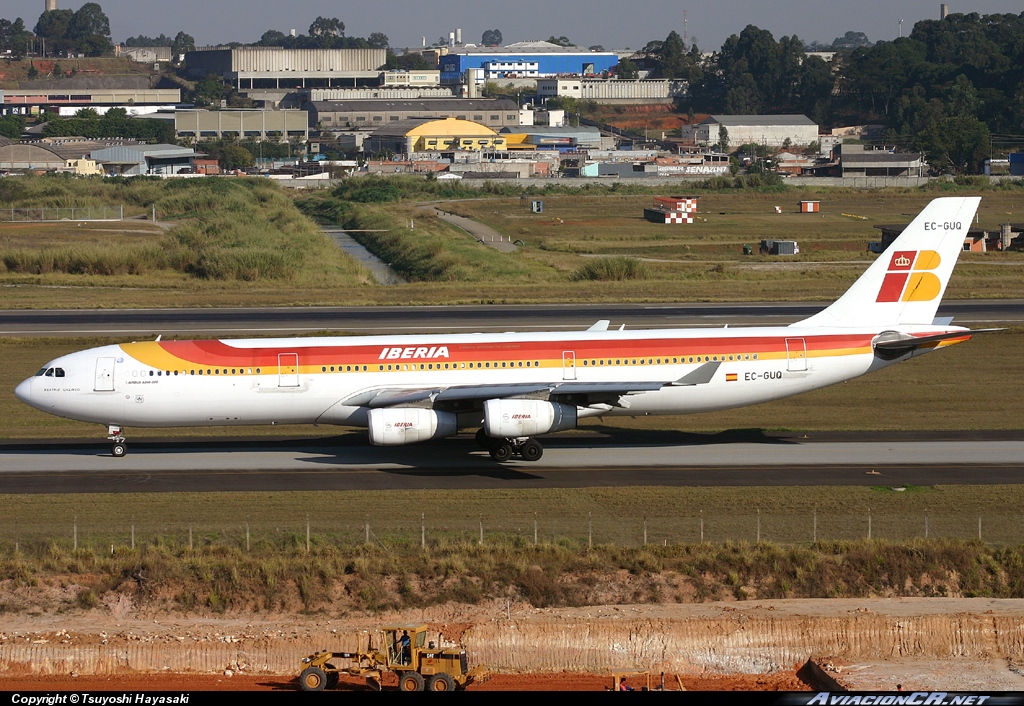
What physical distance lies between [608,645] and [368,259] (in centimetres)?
10028

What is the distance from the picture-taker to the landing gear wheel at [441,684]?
23.0m

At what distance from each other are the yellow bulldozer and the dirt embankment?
1259mm

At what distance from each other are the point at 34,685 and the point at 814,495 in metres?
23.1

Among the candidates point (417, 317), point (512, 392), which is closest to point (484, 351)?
point (512, 392)

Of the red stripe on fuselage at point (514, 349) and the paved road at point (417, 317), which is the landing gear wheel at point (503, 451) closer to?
the red stripe on fuselage at point (514, 349)

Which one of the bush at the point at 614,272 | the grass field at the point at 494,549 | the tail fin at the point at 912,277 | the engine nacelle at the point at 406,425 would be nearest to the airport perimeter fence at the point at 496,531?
the grass field at the point at 494,549

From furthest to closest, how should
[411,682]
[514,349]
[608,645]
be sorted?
[514,349] → [608,645] → [411,682]

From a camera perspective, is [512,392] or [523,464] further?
[523,464]

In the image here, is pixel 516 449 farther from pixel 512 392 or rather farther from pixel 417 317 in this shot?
pixel 417 317

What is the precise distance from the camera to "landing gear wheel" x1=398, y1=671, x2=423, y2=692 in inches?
909

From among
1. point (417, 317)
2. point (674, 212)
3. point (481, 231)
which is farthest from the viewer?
point (674, 212)

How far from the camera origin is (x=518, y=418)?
132ft

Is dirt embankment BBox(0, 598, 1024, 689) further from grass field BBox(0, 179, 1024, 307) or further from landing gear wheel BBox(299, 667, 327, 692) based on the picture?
grass field BBox(0, 179, 1024, 307)

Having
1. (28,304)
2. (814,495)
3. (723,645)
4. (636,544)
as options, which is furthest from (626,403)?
(28,304)
